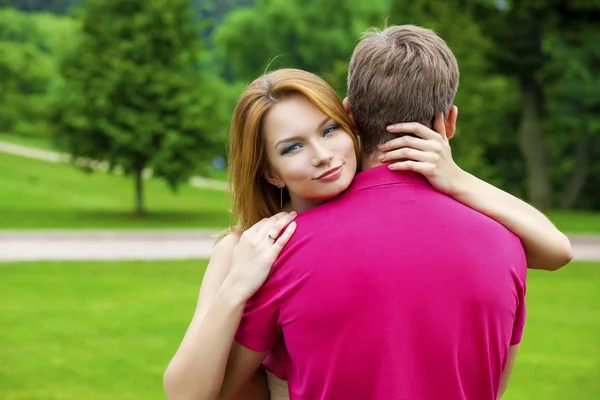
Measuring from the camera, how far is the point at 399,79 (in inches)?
81.4

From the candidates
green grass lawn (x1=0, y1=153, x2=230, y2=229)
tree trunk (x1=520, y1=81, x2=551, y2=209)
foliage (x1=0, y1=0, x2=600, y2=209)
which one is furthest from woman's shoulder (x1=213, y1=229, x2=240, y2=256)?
tree trunk (x1=520, y1=81, x2=551, y2=209)

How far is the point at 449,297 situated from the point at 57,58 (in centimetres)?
2665

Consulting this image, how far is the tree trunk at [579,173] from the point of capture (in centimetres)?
3631

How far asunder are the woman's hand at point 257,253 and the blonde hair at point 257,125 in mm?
194

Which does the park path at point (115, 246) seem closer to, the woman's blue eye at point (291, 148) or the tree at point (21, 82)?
the woman's blue eye at point (291, 148)

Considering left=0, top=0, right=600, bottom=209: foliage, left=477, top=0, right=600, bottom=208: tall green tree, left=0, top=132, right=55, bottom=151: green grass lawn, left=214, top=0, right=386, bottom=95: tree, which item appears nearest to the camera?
left=0, top=0, right=600, bottom=209: foliage

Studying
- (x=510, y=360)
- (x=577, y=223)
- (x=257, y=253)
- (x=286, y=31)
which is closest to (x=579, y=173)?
(x=577, y=223)

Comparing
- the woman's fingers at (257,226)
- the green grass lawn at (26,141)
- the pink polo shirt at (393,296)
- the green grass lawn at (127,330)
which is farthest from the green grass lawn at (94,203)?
the pink polo shirt at (393,296)

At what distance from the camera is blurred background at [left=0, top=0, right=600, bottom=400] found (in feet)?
30.0

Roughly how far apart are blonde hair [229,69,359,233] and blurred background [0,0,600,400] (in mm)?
280

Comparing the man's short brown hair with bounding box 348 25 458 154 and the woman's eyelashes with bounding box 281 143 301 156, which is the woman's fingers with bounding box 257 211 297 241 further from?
the man's short brown hair with bounding box 348 25 458 154

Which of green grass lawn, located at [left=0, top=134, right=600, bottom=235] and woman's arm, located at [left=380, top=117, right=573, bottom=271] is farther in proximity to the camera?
green grass lawn, located at [left=0, top=134, right=600, bottom=235]

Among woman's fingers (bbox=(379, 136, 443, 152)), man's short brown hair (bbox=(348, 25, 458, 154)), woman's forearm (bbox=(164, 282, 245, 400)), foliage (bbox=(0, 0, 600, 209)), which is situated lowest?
foliage (bbox=(0, 0, 600, 209))

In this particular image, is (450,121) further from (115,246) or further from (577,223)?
(577,223)
